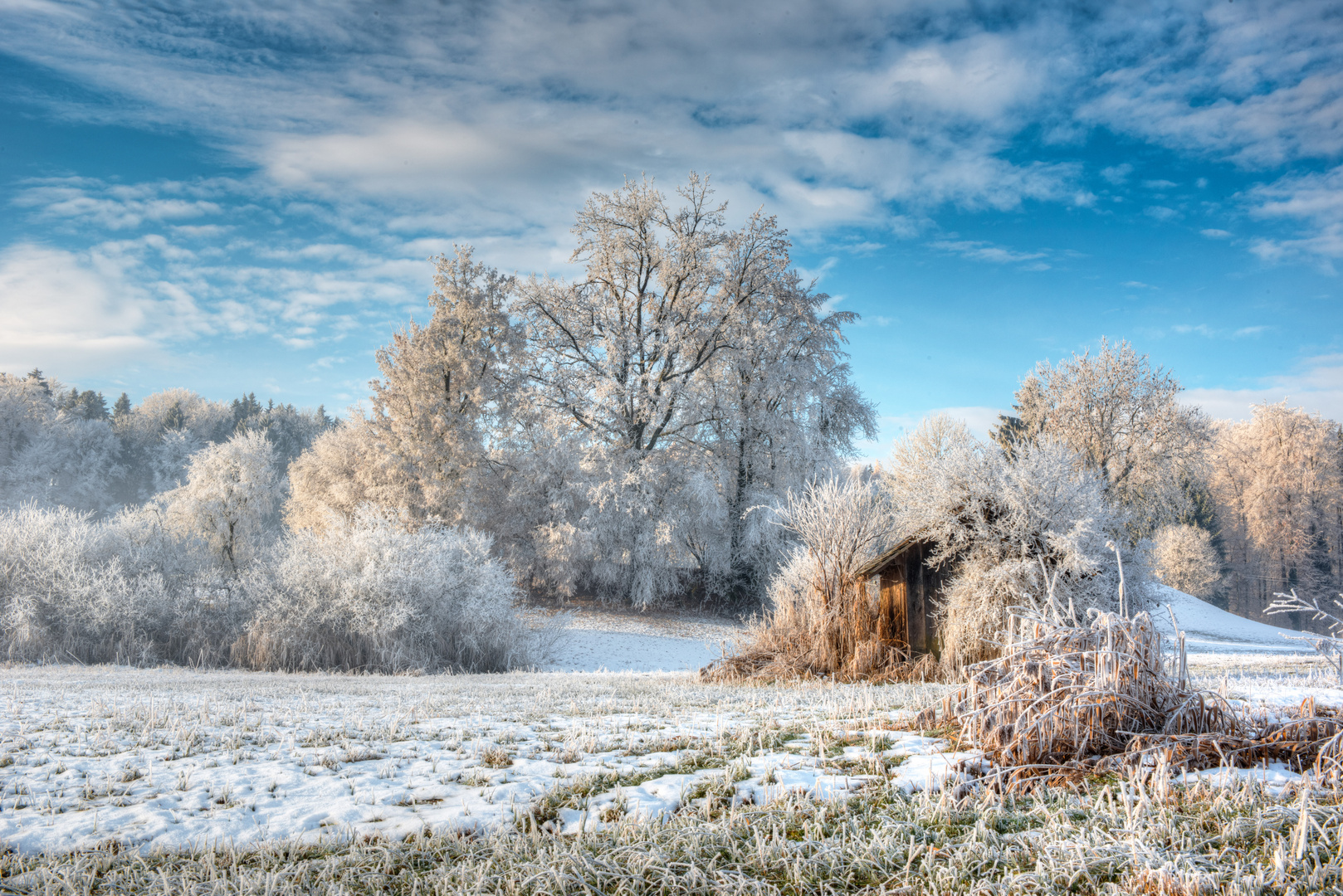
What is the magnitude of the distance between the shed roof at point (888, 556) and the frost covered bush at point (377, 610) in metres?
8.76

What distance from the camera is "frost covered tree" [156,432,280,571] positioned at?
3422 centimetres

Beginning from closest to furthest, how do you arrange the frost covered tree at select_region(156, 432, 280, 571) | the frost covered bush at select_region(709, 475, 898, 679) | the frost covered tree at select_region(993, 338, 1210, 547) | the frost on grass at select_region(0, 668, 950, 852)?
the frost on grass at select_region(0, 668, 950, 852), the frost covered bush at select_region(709, 475, 898, 679), the frost covered tree at select_region(993, 338, 1210, 547), the frost covered tree at select_region(156, 432, 280, 571)

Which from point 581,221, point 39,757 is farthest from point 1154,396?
point 39,757

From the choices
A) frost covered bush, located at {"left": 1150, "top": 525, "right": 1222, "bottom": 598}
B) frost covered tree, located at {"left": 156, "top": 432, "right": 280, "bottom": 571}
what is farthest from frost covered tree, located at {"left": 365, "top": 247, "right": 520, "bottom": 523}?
frost covered bush, located at {"left": 1150, "top": 525, "right": 1222, "bottom": 598}

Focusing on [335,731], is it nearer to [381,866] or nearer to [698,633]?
[381,866]

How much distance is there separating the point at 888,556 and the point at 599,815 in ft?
32.4

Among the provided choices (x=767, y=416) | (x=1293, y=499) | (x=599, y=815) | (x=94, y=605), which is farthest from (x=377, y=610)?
(x=1293, y=499)

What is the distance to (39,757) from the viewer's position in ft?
12.6

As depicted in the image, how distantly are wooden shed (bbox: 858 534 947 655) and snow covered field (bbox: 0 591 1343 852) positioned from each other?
5.46 m

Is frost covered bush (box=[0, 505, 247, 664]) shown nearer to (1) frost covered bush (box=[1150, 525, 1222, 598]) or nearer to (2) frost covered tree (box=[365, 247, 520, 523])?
(2) frost covered tree (box=[365, 247, 520, 523])

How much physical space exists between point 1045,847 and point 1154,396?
33683mm

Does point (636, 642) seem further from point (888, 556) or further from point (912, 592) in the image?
point (888, 556)

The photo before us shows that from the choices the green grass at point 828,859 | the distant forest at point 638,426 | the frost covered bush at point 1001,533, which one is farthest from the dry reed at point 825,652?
the distant forest at point 638,426

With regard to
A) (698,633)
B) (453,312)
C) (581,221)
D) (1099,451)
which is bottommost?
(698,633)
